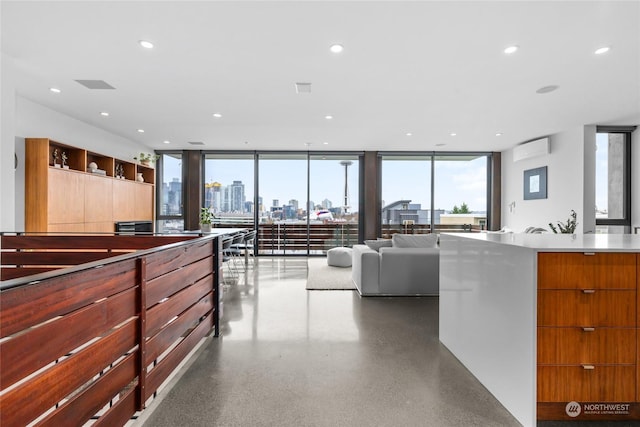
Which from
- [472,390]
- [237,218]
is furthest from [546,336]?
[237,218]

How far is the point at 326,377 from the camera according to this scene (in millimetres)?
2250

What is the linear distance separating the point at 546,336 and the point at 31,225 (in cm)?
566

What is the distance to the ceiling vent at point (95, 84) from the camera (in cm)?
379

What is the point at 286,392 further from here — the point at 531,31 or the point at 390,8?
the point at 531,31

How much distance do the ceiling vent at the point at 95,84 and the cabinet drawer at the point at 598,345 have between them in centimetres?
488

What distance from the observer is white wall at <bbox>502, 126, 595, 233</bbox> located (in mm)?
5859

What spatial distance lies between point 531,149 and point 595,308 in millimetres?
6211

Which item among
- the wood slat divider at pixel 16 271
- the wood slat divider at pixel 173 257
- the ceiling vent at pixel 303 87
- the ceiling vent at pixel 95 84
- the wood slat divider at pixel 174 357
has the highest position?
the ceiling vent at pixel 95 84

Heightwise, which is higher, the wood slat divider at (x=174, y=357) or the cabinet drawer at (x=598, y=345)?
the cabinet drawer at (x=598, y=345)

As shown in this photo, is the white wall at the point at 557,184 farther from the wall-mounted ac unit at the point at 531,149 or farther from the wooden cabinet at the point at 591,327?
the wooden cabinet at the point at 591,327

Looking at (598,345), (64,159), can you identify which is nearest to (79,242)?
(64,159)

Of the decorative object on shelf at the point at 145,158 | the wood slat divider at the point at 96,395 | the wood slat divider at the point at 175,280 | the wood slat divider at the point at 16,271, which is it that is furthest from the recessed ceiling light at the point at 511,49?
the decorative object on shelf at the point at 145,158

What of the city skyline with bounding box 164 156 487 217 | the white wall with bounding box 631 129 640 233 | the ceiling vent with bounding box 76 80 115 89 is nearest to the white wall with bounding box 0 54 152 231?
the ceiling vent with bounding box 76 80 115 89

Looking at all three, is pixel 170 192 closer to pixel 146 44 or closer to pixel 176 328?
pixel 146 44
